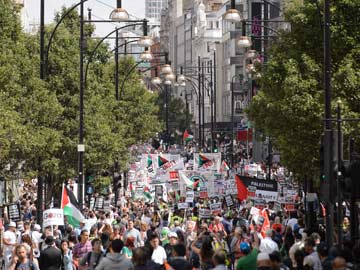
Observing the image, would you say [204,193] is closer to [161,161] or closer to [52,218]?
[161,161]

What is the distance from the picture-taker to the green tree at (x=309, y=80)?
3572cm

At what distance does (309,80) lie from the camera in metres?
37.0

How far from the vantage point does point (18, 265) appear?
72.0 feet

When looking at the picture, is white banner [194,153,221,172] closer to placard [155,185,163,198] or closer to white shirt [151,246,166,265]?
placard [155,185,163,198]

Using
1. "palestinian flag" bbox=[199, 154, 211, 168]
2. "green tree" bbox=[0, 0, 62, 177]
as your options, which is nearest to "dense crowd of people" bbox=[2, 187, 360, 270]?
"green tree" bbox=[0, 0, 62, 177]

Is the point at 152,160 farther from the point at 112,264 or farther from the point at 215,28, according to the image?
the point at 215,28

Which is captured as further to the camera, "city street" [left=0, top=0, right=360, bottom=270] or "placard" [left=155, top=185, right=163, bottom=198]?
"placard" [left=155, top=185, right=163, bottom=198]

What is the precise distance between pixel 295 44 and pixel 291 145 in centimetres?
265

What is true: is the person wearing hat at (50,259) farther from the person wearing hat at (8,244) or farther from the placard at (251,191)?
the placard at (251,191)

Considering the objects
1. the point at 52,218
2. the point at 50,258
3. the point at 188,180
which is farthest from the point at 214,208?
the point at 50,258

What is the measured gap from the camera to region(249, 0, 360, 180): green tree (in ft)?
117

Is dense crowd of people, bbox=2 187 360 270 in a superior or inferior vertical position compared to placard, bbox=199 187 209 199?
superior

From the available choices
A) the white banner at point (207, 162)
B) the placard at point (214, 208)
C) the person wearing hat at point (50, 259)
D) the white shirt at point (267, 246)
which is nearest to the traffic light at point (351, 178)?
the white shirt at point (267, 246)

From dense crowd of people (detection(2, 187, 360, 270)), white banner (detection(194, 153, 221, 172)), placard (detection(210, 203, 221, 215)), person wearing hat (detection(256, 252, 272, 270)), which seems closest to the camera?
person wearing hat (detection(256, 252, 272, 270))
